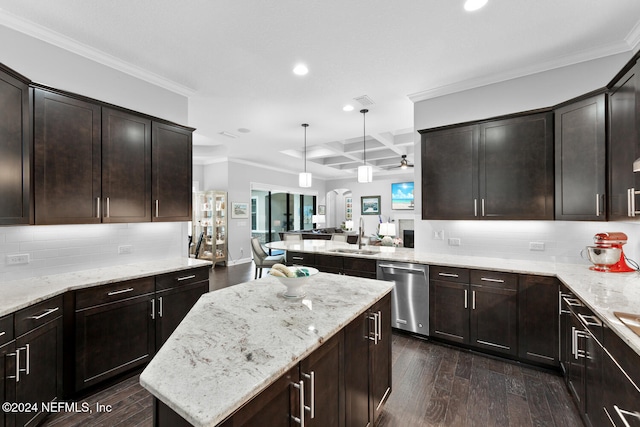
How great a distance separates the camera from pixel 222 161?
795cm

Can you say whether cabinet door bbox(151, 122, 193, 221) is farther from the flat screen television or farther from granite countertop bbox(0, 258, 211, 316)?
the flat screen television

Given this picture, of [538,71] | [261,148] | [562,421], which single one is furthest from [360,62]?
[261,148]

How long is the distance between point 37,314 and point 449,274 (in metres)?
3.45

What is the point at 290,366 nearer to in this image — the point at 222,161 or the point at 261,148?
the point at 261,148

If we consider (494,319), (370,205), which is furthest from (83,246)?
(370,205)

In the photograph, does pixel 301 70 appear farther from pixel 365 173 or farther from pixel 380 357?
pixel 380 357

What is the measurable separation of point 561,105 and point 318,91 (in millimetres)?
2601

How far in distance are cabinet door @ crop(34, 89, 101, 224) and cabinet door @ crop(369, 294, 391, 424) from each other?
8.50 feet

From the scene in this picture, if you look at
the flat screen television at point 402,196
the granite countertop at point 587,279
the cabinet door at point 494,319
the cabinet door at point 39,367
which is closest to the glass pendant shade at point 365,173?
the granite countertop at point 587,279

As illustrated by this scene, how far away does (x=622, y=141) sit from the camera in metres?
2.15

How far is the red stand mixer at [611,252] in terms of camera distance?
7.98 feet

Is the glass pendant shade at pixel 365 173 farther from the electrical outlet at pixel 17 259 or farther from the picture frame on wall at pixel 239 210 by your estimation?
the picture frame on wall at pixel 239 210

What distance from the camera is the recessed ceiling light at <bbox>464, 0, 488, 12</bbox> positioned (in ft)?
7.04

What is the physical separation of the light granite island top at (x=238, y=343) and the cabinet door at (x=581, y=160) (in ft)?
6.70
